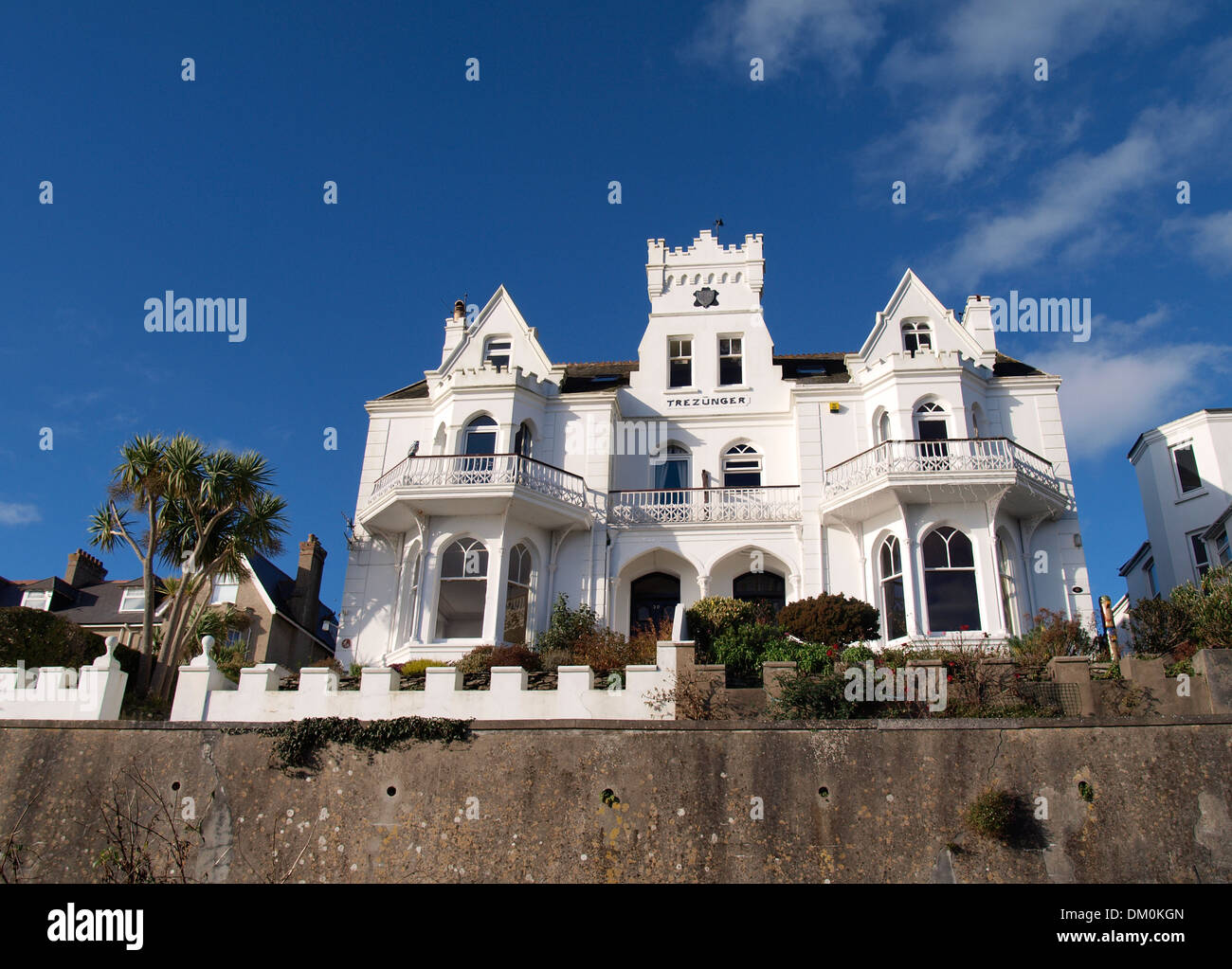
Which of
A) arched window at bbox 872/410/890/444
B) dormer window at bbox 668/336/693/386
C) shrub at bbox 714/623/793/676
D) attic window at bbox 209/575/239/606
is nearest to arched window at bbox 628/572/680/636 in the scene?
shrub at bbox 714/623/793/676

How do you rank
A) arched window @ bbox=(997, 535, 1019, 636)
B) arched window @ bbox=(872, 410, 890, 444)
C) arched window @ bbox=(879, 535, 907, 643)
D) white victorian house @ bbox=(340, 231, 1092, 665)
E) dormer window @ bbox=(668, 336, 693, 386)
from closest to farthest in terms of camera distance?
arched window @ bbox=(997, 535, 1019, 636) < arched window @ bbox=(879, 535, 907, 643) < white victorian house @ bbox=(340, 231, 1092, 665) < arched window @ bbox=(872, 410, 890, 444) < dormer window @ bbox=(668, 336, 693, 386)

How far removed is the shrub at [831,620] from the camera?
1998cm

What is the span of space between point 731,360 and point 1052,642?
39.8 feet

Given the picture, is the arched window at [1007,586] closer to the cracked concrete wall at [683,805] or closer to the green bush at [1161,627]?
the green bush at [1161,627]

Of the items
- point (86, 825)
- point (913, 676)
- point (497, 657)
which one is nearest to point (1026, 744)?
point (913, 676)

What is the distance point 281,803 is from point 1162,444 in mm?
24586

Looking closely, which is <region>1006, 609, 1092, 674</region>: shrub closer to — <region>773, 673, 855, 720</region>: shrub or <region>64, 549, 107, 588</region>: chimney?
<region>773, 673, 855, 720</region>: shrub

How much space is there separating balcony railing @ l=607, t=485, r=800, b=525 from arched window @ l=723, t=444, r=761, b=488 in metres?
1.05

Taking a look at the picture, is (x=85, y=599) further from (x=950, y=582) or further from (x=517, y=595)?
(x=950, y=582)

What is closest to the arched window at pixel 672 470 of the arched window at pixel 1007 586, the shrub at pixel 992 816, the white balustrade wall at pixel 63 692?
the arched window at pixel 1007 586

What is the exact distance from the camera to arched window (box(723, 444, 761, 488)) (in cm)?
2591

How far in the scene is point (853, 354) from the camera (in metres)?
26.3

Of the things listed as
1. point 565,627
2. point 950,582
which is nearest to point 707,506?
point 565,627

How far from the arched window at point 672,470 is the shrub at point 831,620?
20.3 ft
